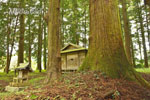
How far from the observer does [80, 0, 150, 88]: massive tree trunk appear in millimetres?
4219

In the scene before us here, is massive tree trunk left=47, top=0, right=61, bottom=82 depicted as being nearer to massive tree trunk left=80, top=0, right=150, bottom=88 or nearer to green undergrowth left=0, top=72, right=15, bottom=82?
massive tree trunk left=80, top=0, right=150, bottom=88

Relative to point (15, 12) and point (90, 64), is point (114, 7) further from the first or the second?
point (15, 12)

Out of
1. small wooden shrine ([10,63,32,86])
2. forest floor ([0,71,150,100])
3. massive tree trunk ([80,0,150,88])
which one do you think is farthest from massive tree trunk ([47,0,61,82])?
small wooden shrine ([10,63,32,86])

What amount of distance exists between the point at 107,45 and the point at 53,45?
241 cm

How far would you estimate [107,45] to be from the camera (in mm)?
4586

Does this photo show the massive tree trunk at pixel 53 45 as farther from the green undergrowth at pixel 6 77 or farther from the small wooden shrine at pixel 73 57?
the green undergrowth at pixel 6 77

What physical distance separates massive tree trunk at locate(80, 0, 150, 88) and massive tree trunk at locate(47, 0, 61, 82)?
125cm

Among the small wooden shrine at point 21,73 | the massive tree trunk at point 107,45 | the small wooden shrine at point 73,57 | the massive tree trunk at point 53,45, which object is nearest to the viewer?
the massive tree trunk at point 107,45

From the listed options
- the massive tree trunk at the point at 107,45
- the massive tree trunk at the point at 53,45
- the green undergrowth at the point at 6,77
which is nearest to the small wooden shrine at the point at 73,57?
the green undergrowth at the point at 6,77

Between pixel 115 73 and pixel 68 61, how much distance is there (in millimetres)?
9134

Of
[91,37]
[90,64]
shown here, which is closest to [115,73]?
[90,64]

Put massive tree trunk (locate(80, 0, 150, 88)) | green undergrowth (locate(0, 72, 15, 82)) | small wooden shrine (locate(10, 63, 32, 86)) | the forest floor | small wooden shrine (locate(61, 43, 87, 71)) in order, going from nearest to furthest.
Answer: the forest floor
massive tree trunk (locate(80, 0, 150, 88))
small wooden shrine (locate(10, 63, 32, 86))
green undergrowth (locate(0, 72, 15, 82))
small wooden shrine (locate(61, 43, 87, 71))

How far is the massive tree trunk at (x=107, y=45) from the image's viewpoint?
4219 millimetres

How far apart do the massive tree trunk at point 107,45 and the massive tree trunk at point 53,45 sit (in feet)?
4.11
